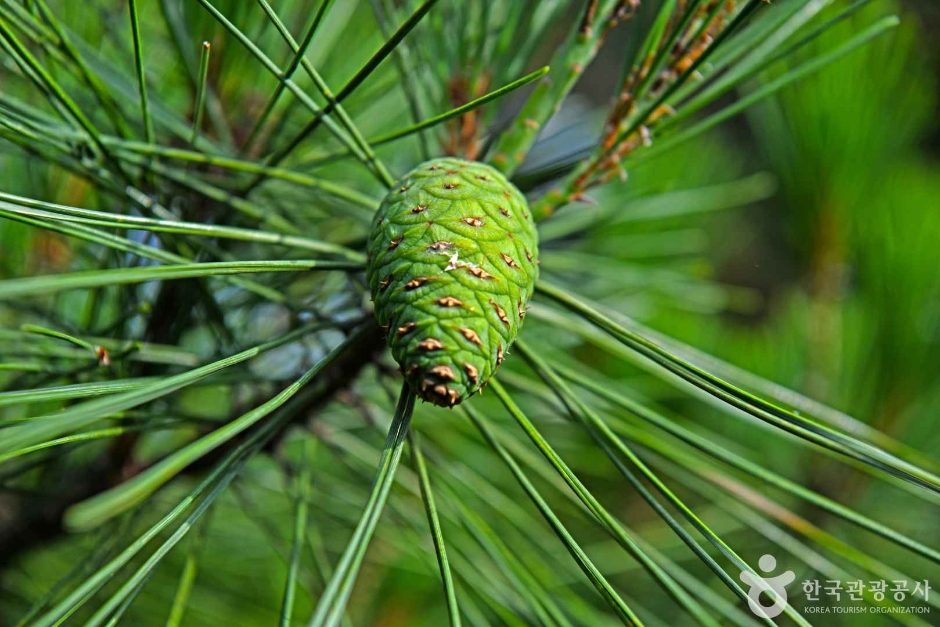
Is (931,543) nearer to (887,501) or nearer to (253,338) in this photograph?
(887,501)

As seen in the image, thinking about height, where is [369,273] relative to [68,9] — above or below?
below

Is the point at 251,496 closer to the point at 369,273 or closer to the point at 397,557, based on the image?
the point at 397,557

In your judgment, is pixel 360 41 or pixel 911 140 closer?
pixel 360 41

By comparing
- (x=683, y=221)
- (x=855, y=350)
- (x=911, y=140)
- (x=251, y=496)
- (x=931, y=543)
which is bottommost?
(x=931, y=543)

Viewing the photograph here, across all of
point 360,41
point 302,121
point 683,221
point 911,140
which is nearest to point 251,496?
point 302,121

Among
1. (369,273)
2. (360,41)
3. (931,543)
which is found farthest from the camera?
(931,543)

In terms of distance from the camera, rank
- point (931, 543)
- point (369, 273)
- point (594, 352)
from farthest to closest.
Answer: point (594, 352) < point (931, 543) < point (369, 273)

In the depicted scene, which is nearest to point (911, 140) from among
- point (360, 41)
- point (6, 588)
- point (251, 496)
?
point (360, 41)
